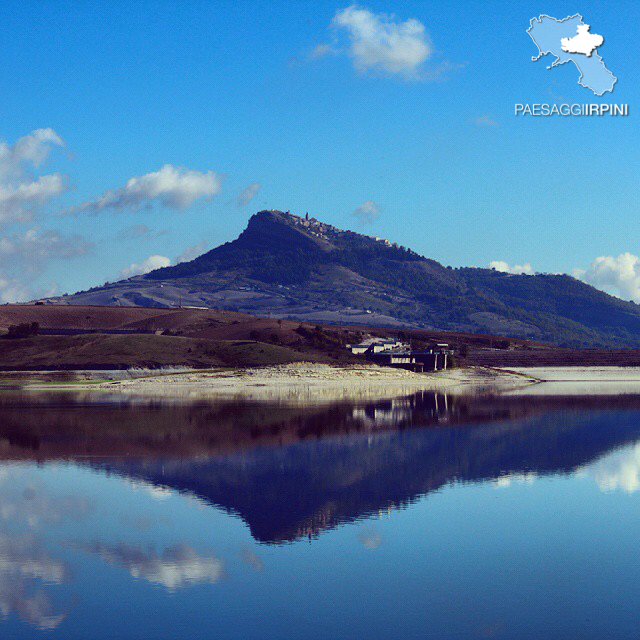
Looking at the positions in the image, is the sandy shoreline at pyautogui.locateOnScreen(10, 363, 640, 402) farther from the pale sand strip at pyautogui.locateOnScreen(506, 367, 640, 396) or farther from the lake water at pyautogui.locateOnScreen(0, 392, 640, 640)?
the lake water at pyautogui.locateOnScreen(0, 392, 640, 640)

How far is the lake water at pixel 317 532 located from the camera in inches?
1102

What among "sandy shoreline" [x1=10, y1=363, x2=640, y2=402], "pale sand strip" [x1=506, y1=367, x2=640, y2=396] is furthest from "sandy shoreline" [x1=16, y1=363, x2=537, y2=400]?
"pale sand strip" [x1=506, y1=367, x2=640, y2=396]

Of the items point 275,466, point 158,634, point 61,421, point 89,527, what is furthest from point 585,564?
point 61,421

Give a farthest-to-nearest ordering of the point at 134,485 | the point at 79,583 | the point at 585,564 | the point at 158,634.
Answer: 1. the point at 134,485
2. the point at 585,564
3. the point at 79,583
4. the point at 158,634

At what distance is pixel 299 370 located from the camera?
146125mm

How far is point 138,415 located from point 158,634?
196 ft

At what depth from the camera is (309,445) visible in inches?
2532

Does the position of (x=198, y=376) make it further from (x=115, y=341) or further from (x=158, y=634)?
(x=158, y=634)

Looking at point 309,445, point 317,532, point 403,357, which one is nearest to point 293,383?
point 403,357

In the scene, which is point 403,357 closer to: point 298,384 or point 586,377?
point 586,377

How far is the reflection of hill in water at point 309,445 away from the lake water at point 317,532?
27 cm

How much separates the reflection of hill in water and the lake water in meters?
0.27

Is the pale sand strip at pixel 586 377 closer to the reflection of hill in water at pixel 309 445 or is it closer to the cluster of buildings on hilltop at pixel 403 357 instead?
the cluster of buildings on hilltop at pixel 403 357

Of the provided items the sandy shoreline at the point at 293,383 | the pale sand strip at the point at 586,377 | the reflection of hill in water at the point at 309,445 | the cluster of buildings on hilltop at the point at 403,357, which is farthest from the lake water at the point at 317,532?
the cluster of buildings on hilltop at the point at 403,357
